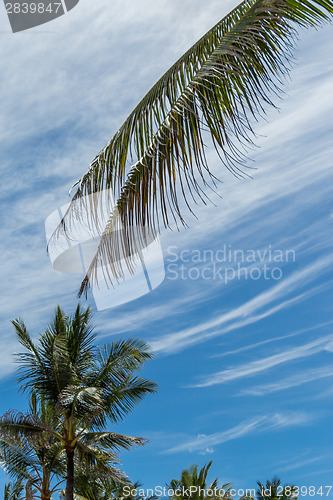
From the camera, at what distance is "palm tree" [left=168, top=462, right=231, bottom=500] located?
963 inches

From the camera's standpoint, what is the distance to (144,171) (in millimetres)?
2932

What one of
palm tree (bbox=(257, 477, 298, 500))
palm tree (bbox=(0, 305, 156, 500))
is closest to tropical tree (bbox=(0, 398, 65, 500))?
palm tree (bbox=(0, 305, 156, 500))

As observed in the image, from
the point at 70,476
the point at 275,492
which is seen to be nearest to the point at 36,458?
the point at 70,476

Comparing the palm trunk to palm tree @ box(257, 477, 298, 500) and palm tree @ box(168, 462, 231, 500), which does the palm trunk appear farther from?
palm tree @ box(257, 477, 298, 500)

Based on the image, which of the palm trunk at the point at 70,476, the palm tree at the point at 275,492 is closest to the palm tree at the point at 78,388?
the palm trunk at the point at 70,476

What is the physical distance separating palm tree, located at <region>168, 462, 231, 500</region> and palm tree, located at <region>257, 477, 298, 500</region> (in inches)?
460

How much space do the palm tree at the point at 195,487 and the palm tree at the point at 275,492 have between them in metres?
11.7

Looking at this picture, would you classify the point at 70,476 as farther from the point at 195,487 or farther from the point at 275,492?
the point at 275,492

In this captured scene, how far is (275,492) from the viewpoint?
36.8 metres

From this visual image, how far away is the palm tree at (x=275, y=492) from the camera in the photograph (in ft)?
117

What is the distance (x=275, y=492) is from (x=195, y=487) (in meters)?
14.8

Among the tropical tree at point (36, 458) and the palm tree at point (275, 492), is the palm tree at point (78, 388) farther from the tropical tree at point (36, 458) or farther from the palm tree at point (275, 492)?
the palm tree at point (275, 492)

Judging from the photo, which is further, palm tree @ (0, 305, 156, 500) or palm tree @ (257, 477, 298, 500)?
palm tree @ (257, 477, 298, 500)

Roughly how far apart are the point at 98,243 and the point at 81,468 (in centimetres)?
1866
